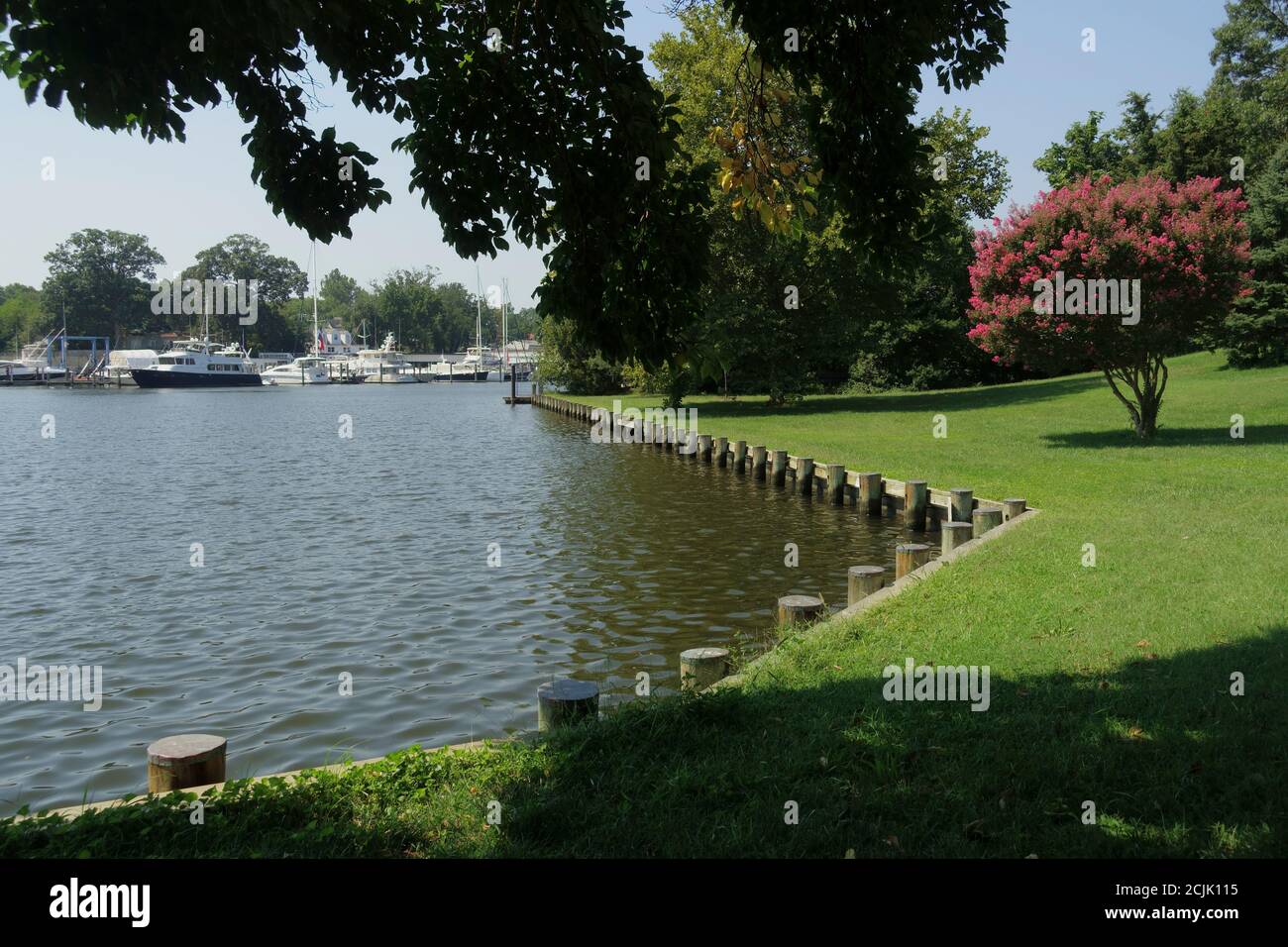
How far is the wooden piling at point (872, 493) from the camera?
63.9ft

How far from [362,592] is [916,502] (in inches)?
369

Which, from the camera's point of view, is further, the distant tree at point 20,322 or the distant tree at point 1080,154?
the distant tree at point 20,322

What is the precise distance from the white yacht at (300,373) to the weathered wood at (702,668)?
470 ft

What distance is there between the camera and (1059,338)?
2252 centimetres

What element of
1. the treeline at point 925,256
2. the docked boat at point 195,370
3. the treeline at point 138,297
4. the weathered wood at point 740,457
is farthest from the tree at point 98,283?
the weathered wood at point 740,457

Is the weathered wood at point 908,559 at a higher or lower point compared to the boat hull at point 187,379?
lower

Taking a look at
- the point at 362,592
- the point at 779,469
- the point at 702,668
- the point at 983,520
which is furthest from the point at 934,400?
the point at 702,668

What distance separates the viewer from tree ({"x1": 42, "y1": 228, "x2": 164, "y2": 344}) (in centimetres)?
14412

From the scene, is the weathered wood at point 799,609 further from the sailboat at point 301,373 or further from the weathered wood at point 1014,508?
the sailboat at point 301,373

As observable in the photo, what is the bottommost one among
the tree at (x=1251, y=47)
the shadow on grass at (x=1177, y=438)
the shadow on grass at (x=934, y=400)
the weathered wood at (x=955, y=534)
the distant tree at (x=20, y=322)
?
the weathered wood at (x=955, y=534)

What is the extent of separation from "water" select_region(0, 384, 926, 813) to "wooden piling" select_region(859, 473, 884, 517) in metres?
0.35

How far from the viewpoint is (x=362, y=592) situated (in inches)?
586

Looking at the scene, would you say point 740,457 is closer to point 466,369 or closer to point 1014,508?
point 1014,508

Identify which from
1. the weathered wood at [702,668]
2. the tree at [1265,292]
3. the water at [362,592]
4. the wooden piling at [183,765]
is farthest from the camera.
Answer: the tree at [1265,292]
